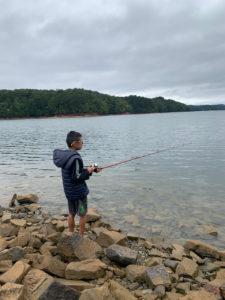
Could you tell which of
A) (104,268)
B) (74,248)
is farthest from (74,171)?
(104,268)

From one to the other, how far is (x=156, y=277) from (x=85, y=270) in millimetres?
1288

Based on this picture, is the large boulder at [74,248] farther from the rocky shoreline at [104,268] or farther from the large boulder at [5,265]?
the large boulder at [5,265]

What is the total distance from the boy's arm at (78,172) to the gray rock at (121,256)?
1614 mm

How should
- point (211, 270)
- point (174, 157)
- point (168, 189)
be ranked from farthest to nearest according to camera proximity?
point (174, 157), point (168, 189), point (211, 270)

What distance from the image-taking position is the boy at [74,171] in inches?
321

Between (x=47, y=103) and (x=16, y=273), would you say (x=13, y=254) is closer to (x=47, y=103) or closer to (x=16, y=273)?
(x=16, y=273)

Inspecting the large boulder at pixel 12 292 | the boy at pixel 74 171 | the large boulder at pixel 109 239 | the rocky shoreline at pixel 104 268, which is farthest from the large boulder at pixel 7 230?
the large boulder at pixel 12 292

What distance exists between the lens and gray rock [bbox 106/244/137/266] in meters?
7.57

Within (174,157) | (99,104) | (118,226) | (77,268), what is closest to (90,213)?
(118,226)

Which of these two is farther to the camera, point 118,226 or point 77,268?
point 118,226

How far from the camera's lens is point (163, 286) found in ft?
22.0

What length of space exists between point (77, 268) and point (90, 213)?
197 inches

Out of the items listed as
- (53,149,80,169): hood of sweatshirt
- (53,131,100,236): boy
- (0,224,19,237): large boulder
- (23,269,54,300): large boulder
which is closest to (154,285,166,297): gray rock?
(23,269,54,300): large boulder

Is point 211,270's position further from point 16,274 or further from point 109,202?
point 109,202
